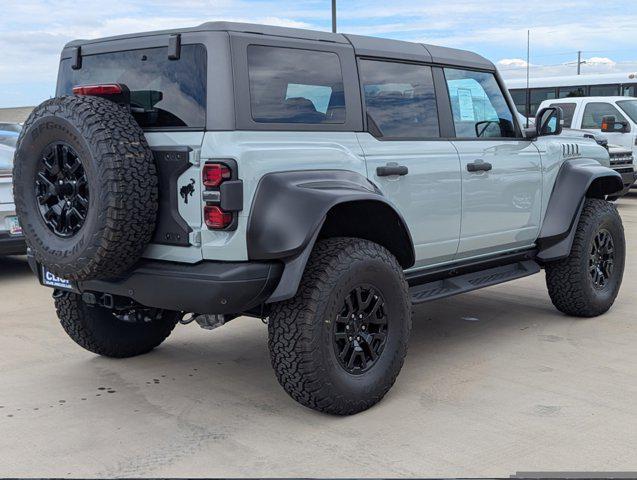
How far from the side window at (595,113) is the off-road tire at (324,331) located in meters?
12.5

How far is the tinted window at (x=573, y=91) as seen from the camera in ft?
68.6

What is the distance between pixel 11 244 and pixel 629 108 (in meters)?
11.9

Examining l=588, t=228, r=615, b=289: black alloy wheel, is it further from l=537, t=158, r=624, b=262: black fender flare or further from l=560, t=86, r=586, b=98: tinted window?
l=560, t=86, r=586, b=98: tinted window

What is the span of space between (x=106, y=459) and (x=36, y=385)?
1305mm

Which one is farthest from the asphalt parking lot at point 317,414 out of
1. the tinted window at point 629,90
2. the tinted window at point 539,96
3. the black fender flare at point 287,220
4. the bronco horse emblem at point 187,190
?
the tinted window at point 539,96

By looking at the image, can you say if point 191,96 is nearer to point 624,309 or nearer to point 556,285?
point 556,285

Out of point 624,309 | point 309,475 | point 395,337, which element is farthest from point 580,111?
point 309,475

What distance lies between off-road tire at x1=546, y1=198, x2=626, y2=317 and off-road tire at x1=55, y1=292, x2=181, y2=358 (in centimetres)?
282

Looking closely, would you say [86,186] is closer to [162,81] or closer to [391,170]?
[162,81]

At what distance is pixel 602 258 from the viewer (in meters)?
6.33

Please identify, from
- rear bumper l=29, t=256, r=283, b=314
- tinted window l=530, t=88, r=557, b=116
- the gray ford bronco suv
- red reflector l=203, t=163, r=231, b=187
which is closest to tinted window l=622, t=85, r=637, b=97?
tinted window l=530, t=88, r=557, b=116

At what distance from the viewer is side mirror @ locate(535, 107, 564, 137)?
231 inches

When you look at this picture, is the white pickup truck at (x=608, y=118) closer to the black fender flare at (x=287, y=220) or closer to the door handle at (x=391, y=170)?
the door handle at (x=391, y=170)

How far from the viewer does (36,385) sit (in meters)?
4.74
